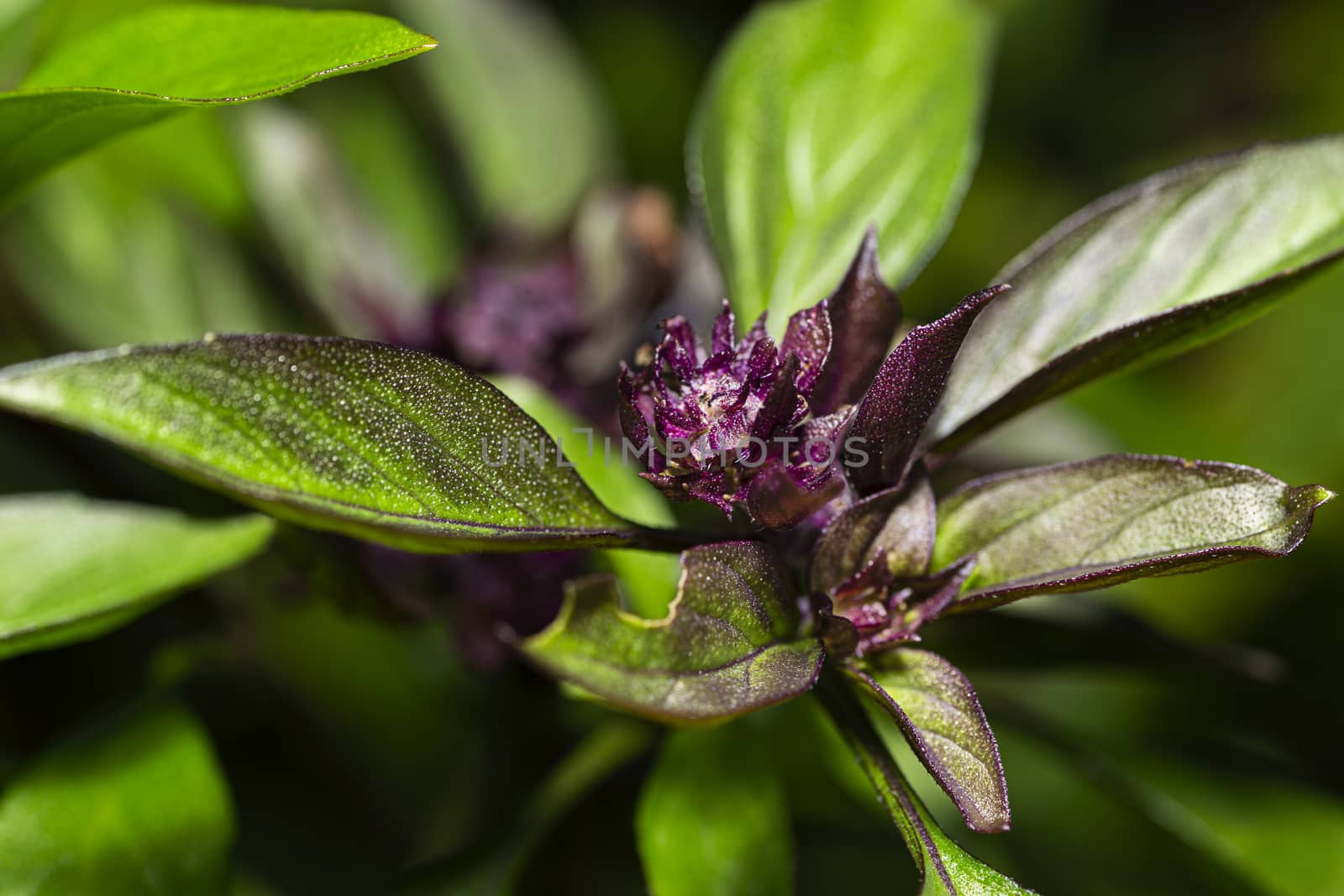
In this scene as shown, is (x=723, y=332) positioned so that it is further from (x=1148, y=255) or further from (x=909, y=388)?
(x=1148, y=255)

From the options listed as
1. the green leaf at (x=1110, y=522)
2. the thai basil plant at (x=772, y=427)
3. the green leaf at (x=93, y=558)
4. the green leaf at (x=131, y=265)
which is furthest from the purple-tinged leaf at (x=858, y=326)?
the green leaf at (x=131, y=265)

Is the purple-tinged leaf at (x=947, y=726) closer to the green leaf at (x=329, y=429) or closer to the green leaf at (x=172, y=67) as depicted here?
the green leaf at (x=329, y=429)

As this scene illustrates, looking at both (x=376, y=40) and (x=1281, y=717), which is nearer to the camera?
(x=376, y=40)

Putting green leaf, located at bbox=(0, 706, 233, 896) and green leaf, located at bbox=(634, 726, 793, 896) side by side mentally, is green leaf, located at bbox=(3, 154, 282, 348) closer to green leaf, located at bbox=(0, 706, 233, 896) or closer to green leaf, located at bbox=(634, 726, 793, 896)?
green leaf, located at bbox=(0, 706, 233, 896)

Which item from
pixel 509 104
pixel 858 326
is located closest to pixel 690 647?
pixel 858 326

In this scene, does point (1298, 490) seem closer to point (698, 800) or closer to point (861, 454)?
point (861, 454)

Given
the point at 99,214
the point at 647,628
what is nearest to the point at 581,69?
the point at 99,214

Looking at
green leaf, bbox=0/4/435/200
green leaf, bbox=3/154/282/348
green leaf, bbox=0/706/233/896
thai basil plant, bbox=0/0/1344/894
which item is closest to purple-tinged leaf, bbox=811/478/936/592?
thai basil plant, bbox=0/0/1344/894
